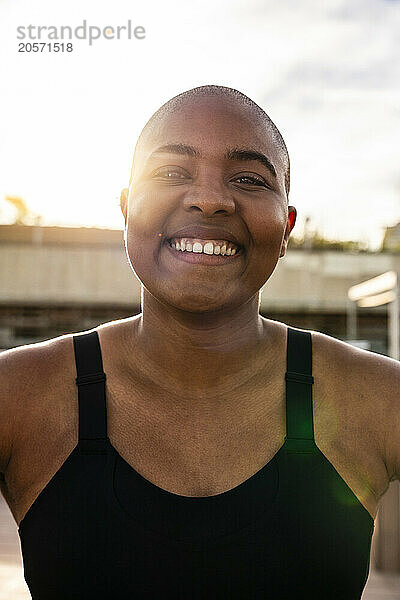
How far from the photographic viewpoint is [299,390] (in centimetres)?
115

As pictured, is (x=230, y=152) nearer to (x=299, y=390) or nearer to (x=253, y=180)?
(x=253, y=180)

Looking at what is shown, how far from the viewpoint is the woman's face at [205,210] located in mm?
1046

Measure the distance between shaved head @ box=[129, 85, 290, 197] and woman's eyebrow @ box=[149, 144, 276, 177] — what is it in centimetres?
7

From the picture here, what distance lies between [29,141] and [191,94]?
137cm

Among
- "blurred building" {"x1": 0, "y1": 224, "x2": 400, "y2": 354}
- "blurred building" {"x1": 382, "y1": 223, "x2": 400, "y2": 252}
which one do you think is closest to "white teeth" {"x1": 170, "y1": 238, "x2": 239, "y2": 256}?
"blurred building" {"x1": 382, "y1": 223, "x2": 400, "y2": 252}

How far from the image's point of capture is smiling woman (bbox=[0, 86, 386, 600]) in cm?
101

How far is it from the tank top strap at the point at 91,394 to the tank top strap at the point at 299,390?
0.30 m

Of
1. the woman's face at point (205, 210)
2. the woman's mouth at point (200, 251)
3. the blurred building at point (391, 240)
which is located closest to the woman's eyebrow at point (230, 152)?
the woman's face at point (205, 210)

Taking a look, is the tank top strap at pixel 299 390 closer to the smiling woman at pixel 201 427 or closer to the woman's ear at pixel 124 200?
the smiling woman at pixel 201 427

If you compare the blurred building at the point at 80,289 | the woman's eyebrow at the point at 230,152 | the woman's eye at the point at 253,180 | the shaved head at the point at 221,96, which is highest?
the shaved head at the point at 221,96

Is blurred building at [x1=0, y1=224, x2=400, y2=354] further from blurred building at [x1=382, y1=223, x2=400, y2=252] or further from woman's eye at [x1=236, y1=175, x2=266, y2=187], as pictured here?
woman's eye at [x1=236, y1=175, x2=266, y2=187]

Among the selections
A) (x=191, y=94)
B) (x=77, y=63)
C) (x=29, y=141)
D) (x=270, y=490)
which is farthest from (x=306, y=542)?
(x=29, y=141)

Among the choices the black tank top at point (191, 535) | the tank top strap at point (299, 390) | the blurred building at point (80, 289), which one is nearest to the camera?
the black tank top at point (191, 535)

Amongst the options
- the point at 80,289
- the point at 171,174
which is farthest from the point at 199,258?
the point at 80,289
